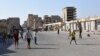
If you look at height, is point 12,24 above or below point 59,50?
above

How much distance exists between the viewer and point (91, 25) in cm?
13988

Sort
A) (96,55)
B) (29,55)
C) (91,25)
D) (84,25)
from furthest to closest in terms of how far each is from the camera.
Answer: (84,25)
(91,25)
(29,55)
(96,55)

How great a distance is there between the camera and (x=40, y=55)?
1717 cm

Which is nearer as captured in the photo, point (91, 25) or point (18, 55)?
point (18, 55)

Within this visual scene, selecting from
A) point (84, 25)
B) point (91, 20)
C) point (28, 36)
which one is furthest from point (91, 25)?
point (28, 36)

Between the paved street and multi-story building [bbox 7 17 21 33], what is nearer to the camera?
the paved street

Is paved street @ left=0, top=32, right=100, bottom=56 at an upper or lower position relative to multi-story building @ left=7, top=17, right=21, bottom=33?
lower

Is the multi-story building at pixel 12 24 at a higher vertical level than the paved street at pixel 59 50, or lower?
higher

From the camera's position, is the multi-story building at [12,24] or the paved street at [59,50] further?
the multi-story building at [12,24]

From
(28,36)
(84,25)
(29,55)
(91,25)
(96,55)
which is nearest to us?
(96,55)

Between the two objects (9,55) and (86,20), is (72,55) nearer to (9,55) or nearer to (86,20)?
(9,55)

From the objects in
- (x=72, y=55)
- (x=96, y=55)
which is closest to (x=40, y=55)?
(x=72, y=55)

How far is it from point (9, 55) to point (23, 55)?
770mm

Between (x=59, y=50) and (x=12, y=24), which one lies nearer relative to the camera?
(x=59, y=50)
